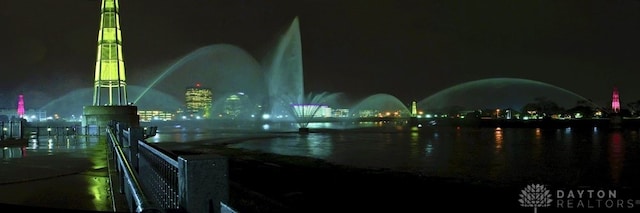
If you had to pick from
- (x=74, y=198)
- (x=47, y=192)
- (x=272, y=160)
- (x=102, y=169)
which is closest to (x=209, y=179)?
(x=74, y=198)

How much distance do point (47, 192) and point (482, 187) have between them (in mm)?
15070

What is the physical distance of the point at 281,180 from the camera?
22.0 metres

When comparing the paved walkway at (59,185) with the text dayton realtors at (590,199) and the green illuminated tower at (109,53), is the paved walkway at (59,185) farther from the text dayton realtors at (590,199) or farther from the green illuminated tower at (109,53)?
the green illuminated tower at (109,53)

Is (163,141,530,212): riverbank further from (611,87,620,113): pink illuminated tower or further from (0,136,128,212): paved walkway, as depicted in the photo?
(611,87,620,113): pink illuminated tower

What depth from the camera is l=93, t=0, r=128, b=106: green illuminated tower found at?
49.3 meters

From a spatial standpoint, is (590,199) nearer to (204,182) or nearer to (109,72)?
(204,182)

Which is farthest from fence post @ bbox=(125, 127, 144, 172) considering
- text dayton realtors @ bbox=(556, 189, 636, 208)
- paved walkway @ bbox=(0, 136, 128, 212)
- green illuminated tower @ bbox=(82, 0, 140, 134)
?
green illuminated tower @ bbox=(82, 0, 140, 134)

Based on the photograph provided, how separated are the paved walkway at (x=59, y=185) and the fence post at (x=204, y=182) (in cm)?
473

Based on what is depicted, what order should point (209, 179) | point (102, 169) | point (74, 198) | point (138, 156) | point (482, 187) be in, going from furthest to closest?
point (482, 187)
point (102, 169)
point (138, 156)
point (74, 198)
point (209, 179)

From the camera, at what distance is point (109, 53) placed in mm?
49469

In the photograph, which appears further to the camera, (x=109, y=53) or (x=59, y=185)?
(x=109, y=53)

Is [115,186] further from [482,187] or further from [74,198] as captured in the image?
[482,187]

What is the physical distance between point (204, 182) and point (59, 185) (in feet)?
33.0

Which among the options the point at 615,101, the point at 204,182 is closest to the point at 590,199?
the point at 204,182
